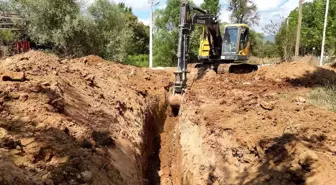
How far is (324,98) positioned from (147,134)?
4.63m

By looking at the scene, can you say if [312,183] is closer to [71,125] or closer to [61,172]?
[61,172]

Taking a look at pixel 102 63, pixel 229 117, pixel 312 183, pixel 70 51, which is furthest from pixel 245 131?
pixel 70 51

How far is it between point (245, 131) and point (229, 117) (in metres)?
1.11

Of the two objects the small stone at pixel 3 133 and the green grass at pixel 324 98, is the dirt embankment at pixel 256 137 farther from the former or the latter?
the small stone at pixel 3 133

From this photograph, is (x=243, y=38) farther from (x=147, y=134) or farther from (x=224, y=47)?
(x=147, y=134)

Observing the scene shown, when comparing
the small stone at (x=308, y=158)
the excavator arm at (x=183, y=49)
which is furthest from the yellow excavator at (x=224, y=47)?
the small stone at (x=308, y=158)

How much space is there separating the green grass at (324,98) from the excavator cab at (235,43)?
5862mm

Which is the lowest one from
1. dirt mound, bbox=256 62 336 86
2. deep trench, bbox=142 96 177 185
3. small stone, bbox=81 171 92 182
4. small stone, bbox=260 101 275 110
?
deep trench, bbox=142 96 177 185

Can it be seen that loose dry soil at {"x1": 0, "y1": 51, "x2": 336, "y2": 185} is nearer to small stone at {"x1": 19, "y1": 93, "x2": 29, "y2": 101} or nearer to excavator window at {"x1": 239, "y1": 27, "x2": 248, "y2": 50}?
small stone at {"x1": 19, "y1": 93, "x2": 29, "y2": 101}

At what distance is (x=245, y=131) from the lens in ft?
22.2

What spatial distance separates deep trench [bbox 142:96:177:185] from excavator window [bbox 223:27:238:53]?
390 centimetres

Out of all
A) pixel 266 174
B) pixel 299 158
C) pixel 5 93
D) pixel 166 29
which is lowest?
pixel 266 174

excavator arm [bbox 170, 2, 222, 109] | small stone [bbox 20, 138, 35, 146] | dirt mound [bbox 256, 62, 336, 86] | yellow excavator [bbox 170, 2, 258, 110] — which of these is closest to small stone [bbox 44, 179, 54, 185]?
small stone [bbox 20, 138, 35, 146]

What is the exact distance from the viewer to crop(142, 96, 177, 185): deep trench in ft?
27.1
